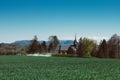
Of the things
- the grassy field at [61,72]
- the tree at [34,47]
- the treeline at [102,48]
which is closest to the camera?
the grassy field at [61,72]

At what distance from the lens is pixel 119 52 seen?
109562 mm

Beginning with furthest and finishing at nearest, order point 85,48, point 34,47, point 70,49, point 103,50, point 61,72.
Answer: point 70,49
point 34,47
point 85,48
point 103,50
point 61,72

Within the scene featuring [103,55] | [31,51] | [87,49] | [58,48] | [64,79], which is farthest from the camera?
[58,48]

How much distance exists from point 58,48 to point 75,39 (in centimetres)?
1281

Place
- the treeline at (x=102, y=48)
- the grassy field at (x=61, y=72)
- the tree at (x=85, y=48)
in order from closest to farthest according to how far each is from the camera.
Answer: the grassy field at (x=61, y=72) < the treeline at (x=102, y=48) < the tree at (x=85, y=48)

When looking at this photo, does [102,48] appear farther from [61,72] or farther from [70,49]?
[61,72]

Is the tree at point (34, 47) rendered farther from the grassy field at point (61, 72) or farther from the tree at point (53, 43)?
the grassy field at point (61, 72)

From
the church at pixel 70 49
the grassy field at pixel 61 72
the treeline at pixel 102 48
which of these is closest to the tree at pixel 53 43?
the church at pixel 70 49

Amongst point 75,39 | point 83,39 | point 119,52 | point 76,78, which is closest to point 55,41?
point 75,39

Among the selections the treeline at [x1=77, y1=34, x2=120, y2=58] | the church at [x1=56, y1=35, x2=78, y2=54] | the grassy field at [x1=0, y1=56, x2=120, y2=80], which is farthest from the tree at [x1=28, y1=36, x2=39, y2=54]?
the grassy field at [x1=0, y1=56, x2=120, y2=80]

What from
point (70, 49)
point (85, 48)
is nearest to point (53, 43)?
point (70, 49)

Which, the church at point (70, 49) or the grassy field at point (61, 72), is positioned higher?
the church at point (70, 49)

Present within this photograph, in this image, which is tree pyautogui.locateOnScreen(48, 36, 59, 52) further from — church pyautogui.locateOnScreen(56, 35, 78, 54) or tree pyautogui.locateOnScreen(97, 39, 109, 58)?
tree pyautogui.locateOnScreen(97, 39, 109, 58)

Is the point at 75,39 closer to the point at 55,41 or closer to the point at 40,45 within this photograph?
the point at 55,41
